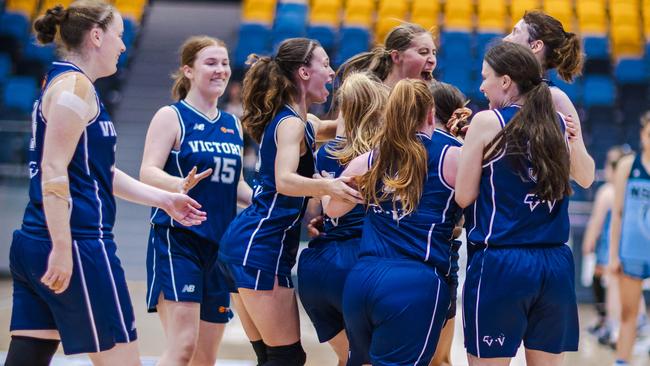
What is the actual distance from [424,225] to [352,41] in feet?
34.1

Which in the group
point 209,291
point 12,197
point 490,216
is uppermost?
point 490,216

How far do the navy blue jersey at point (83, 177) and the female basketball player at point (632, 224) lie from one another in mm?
3843

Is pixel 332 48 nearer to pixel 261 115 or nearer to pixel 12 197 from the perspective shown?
pixel 12 197

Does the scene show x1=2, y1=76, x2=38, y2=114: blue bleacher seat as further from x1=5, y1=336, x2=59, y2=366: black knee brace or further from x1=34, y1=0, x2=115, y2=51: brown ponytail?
x1=5, y1=336, x2=59, y2=366: black knee brace

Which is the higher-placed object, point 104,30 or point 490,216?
point 104,30

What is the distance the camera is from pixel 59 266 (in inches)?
113

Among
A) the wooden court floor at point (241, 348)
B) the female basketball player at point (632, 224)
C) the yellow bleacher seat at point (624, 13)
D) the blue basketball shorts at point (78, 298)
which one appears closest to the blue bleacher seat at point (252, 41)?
the yellow bleacher seat at point (624, 13)

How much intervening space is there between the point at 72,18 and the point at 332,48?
1011 centimetres

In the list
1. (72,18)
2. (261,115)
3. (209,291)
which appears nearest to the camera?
(72,18)

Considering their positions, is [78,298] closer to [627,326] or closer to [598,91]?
[627,326]

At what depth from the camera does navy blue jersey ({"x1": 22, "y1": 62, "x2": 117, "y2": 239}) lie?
3.01 meters

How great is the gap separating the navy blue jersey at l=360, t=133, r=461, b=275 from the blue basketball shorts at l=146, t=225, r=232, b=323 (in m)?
1.08

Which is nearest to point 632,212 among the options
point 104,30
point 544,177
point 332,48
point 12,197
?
point 544,177

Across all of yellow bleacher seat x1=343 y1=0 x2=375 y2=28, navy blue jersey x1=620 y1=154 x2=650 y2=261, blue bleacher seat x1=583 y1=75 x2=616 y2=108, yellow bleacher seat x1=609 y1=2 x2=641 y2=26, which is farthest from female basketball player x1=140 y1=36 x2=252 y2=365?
yellow bleacher seat x1=609 y1=2 x2=641 y2=26
